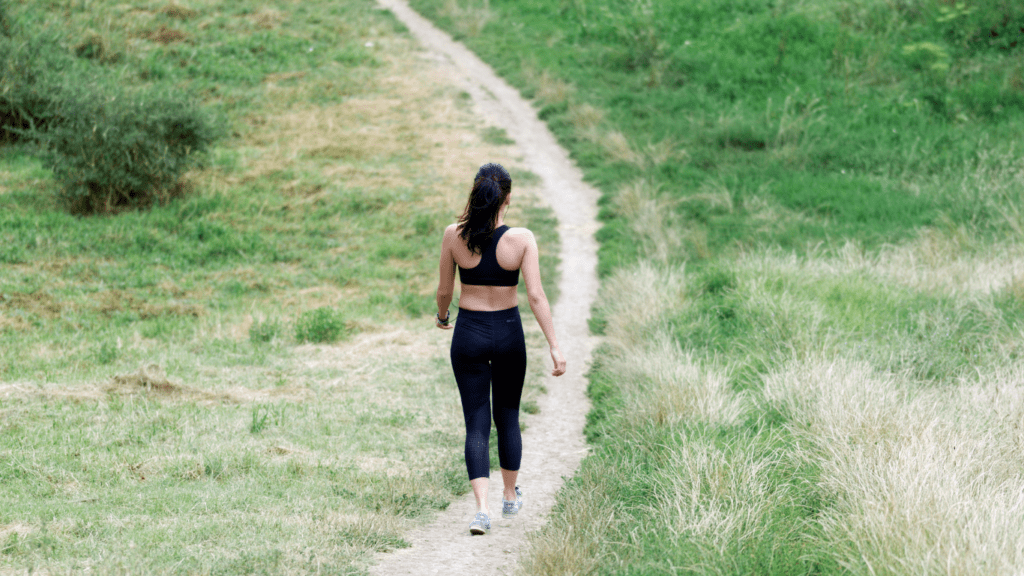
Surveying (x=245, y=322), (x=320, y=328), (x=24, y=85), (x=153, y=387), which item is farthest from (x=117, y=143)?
(x=153, y=387)

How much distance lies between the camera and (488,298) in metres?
4.43

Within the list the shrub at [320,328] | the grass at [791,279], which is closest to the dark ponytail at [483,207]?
the grass at [791,279]

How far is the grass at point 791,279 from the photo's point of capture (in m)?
3.86

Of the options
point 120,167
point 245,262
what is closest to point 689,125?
point 245,262

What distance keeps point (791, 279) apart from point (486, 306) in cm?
586

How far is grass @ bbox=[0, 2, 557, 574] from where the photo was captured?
172 inches

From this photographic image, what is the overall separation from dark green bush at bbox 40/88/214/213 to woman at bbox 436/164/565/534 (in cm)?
1118

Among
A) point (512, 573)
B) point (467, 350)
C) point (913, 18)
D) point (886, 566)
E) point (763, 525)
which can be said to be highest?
point (913, 18)

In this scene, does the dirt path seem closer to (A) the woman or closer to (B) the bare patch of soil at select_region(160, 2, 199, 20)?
(A) the woman

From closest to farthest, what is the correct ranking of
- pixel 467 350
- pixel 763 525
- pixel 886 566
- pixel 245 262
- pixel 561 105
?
pixel 886 566, pixel 763 525, pixel 467 350, pixel 245 262, pixel 561 105

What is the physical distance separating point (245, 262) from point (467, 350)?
8.92m

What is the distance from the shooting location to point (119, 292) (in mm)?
10719

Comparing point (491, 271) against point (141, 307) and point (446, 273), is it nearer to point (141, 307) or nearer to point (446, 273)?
point (446, 273)

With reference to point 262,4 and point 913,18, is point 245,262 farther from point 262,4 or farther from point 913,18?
point 913,18
